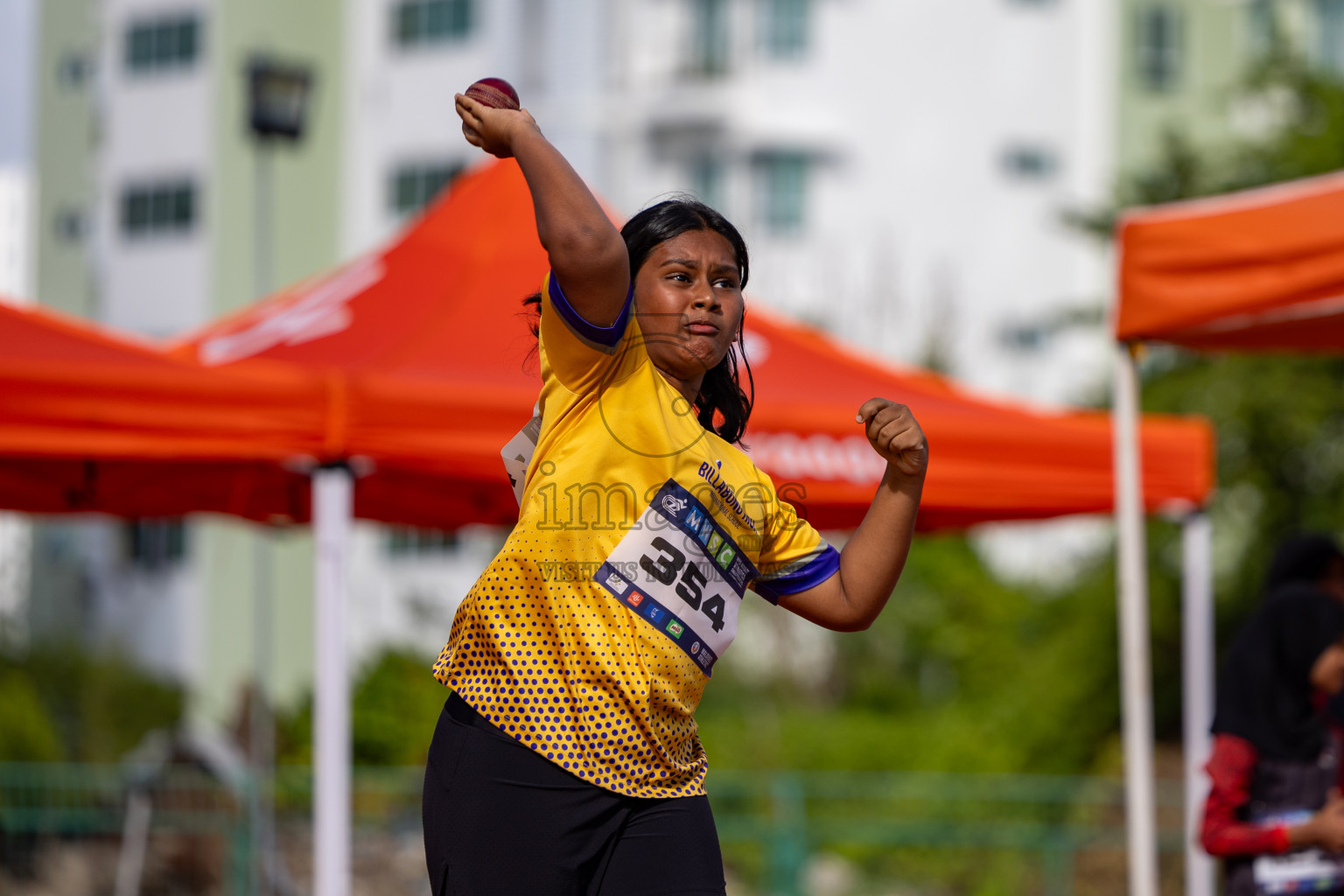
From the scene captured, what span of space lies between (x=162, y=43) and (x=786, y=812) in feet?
66.3

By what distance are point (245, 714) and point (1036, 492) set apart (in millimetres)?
9263

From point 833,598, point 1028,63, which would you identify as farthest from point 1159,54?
point 833,598

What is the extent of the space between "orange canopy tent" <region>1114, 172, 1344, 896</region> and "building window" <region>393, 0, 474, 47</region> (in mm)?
21953

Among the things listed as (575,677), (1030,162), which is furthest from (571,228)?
(1030,162)

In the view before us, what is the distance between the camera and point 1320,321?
462 cm

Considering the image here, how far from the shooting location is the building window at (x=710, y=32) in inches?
971

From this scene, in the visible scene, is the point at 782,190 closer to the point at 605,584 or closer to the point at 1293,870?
the point at 1293,870

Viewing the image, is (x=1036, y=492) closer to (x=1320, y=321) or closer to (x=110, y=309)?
(x=1320, y=321)

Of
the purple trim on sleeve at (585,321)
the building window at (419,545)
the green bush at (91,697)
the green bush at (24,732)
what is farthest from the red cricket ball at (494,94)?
the building window at (419,545)

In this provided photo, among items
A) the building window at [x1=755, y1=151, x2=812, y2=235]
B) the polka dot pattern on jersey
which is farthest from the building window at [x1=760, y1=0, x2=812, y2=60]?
the polka dot pattern on jersey

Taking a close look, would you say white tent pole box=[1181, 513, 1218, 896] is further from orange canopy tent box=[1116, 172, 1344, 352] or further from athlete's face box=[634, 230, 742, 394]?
athlete's face box=[634, 230, 742, 394]

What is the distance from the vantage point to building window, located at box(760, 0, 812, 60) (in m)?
24.7

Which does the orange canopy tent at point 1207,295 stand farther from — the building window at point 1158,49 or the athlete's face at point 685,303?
the building window at point 1158,49

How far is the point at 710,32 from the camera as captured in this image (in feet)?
81.7
